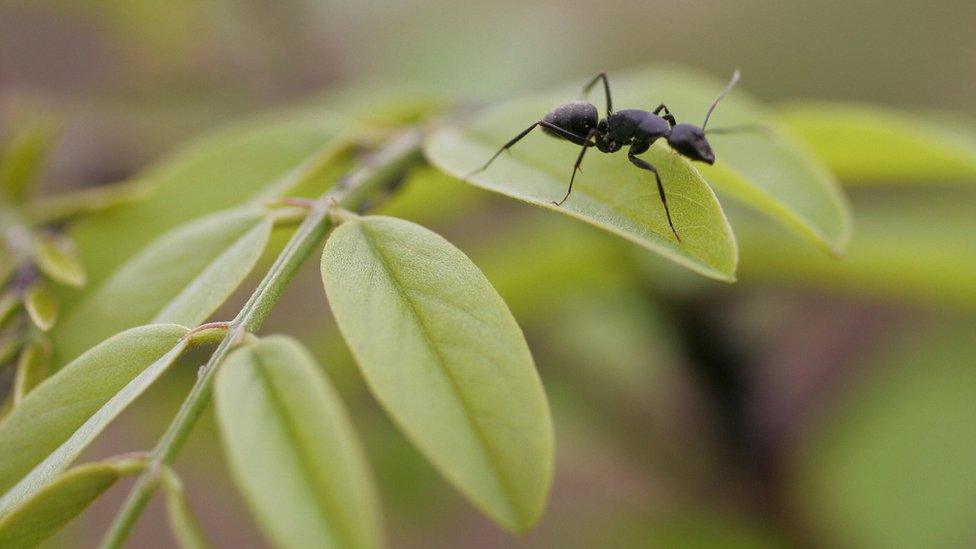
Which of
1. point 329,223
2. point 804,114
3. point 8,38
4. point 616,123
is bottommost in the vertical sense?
point 804,114

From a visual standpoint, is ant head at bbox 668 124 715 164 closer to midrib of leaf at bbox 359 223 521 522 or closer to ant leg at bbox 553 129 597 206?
ant leg at bbox 553 129 597 206

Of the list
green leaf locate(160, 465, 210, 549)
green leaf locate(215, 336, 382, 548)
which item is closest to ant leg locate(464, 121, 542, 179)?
green leaf locate(215, 336, 382, 548)

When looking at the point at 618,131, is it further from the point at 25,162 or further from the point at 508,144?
the point at 25,162

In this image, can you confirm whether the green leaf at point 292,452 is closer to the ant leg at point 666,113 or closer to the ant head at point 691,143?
the ant head at point 691,143

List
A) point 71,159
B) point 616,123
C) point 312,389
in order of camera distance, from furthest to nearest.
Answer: point 71,159 < point 616,123 < point 312,389

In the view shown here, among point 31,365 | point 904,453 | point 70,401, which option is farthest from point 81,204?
point 904,453

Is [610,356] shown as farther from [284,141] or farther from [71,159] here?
[71,159]

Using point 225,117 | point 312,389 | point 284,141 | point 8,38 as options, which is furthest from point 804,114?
point 8,38

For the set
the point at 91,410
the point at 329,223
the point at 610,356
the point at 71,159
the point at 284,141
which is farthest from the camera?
the point at 71,159
